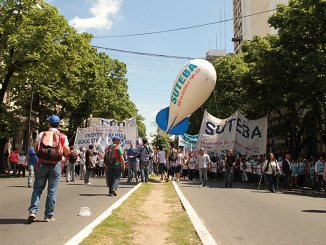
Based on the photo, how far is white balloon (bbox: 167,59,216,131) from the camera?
21.2m

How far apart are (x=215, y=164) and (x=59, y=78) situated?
1278 cm

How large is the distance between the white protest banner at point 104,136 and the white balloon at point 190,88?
6241mm

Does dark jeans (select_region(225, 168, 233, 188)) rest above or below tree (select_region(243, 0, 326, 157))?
below

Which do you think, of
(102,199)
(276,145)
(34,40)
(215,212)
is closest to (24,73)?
(34,40)

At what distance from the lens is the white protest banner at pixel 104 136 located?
91.6 feet

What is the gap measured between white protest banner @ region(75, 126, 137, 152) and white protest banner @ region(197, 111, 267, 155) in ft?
15.9

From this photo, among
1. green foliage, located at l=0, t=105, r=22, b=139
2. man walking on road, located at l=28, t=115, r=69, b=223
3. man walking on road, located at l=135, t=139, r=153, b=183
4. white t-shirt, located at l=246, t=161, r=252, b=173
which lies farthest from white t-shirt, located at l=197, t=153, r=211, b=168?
green foliage, located at l=0, t=105, r=22, b=139

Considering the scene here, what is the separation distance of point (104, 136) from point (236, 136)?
896 centimetres

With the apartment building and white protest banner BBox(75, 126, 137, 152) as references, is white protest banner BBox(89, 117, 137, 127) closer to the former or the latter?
white protest banner BBox(75, 126, 137, 152)

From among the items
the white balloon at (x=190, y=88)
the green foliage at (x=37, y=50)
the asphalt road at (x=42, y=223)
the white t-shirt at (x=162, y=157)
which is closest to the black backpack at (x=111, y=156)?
the asphalt road at (x=42, y=223)

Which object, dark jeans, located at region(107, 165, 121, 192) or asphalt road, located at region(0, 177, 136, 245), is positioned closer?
asphalt road, located at region(0, 177, 136, 245)

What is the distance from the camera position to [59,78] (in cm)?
3053

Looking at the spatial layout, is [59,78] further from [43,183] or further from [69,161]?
[43,183]

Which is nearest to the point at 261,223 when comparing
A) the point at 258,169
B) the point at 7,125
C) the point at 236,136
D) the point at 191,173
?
the point at 236,136
